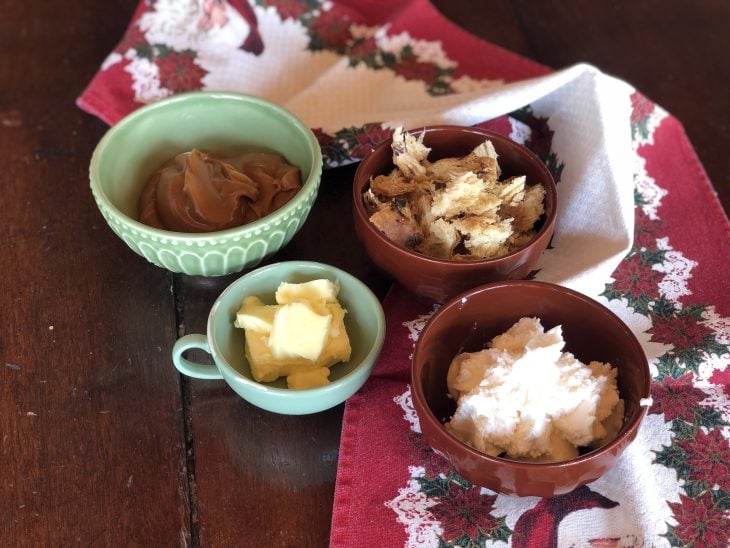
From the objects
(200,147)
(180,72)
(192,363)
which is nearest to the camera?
(192,363)

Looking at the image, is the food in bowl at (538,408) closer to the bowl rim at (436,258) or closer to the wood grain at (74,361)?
the bowl rim at (436,258)

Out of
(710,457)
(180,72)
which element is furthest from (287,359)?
(180,72)

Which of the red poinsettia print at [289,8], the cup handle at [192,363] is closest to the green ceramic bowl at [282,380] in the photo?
the cup handle at [192,363]

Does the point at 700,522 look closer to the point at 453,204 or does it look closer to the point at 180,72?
the point at 453,204

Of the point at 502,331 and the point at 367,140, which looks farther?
the point at 367,140

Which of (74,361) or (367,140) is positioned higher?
(367,140)

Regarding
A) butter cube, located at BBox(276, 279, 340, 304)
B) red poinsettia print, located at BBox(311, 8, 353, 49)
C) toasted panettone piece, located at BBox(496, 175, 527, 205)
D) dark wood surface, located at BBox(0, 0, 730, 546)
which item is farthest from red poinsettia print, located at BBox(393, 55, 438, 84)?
butter cube, located at BBox(276, 279, 340, 304)

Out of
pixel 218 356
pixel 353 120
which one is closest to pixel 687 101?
pixel 353 120
